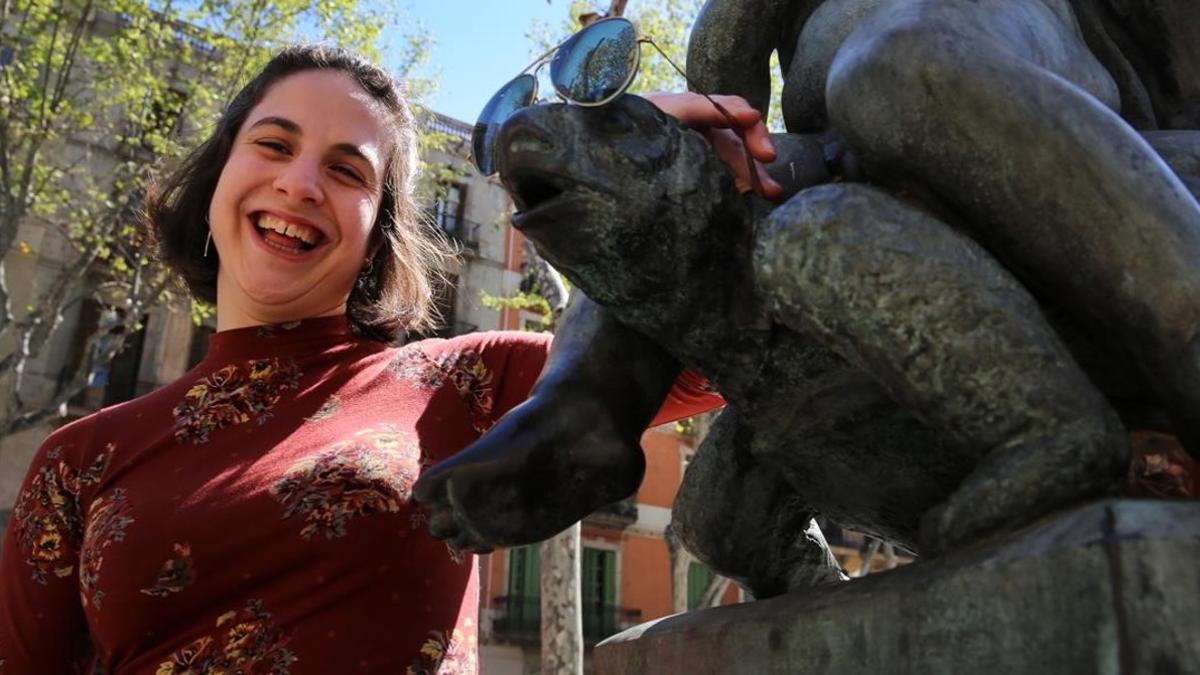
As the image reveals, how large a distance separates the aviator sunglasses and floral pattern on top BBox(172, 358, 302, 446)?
2.90ft

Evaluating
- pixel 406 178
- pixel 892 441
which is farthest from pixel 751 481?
pixel 406 178

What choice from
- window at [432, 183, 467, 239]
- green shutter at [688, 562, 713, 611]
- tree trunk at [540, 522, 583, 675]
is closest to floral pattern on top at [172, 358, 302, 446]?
tree trunk at [540, 522, 583, 675]

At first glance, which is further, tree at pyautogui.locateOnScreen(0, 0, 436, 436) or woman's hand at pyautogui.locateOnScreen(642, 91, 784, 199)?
tree at pyautogui.locateOnScreen(0, 0, 436, 436)

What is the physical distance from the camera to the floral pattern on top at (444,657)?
161 cm

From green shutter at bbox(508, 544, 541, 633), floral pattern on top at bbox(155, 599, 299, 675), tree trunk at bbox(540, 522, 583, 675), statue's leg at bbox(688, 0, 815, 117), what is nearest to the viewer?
statue's leg at bbox(688, 0, 815, 117)

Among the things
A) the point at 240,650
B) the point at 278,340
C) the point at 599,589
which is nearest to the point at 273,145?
the point at 278,340

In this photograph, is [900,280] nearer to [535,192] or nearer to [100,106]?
[535,192]

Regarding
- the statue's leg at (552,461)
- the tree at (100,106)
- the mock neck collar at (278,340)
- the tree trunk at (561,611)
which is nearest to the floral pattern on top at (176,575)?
the mock neck collar at (278,340)

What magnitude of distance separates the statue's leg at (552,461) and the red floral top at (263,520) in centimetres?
31

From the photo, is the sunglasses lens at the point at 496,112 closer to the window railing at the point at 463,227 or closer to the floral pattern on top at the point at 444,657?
the floral pattern on top at the point at 444,657

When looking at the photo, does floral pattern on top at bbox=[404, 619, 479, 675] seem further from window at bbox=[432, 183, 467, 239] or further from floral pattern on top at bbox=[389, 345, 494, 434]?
window at bbox=[432, 183, 467, 239]

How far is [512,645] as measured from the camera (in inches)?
717

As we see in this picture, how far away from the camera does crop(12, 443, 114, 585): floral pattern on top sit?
1.78 m

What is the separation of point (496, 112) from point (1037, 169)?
0.57 meters
